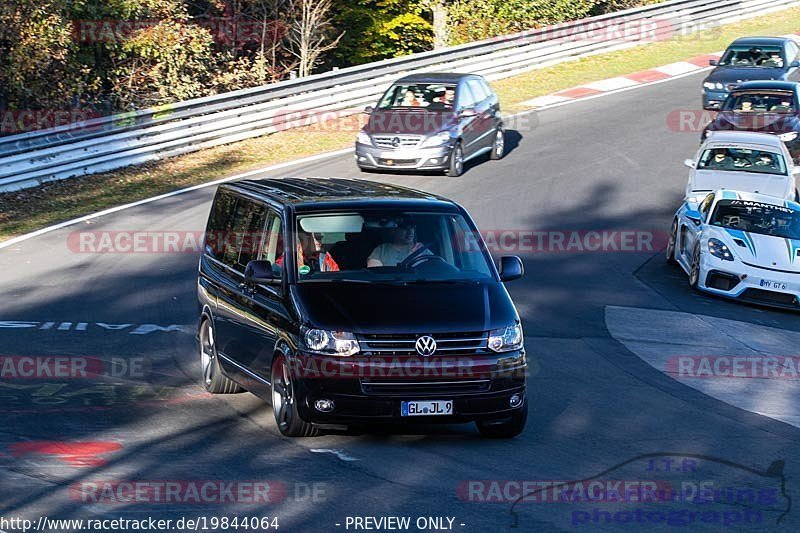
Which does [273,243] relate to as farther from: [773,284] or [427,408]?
[773,284]

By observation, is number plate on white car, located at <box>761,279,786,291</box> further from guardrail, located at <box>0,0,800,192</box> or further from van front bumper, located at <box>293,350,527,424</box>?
guardrail, located at <box>0,0,800,192</box>

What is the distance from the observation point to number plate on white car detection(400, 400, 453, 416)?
27.6ft

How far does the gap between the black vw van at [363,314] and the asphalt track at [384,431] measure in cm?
35

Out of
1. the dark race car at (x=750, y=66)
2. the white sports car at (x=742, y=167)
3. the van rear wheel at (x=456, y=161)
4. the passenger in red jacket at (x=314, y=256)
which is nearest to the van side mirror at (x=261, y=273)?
the passenger in red jacket at (x=314, y=256)

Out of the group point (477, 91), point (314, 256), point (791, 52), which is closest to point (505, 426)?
point (314, 256)

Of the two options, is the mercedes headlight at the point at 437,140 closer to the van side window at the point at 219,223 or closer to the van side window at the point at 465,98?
the van side window at the point at 465,98

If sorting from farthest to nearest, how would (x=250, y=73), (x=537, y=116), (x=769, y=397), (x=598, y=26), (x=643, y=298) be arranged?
(x=598, y=26), (x=250, y=73), (x=537, y=116), (x=643, y=298), (x=769, y=397)

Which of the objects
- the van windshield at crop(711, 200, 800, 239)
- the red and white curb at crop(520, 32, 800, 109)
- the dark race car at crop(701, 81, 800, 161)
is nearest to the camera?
the van windshield at crop(711, 200, 800, 239)

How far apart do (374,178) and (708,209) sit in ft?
23.4

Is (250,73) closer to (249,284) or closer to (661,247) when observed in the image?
(661,247)

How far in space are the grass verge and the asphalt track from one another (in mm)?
1943

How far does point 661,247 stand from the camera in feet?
62.8

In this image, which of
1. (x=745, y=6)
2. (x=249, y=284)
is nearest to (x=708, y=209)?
(x=249, y=284)

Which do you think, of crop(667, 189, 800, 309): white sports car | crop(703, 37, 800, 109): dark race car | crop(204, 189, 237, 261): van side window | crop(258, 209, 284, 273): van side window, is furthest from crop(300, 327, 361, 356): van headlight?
crop(703, 37, 800, 109): dark race car
